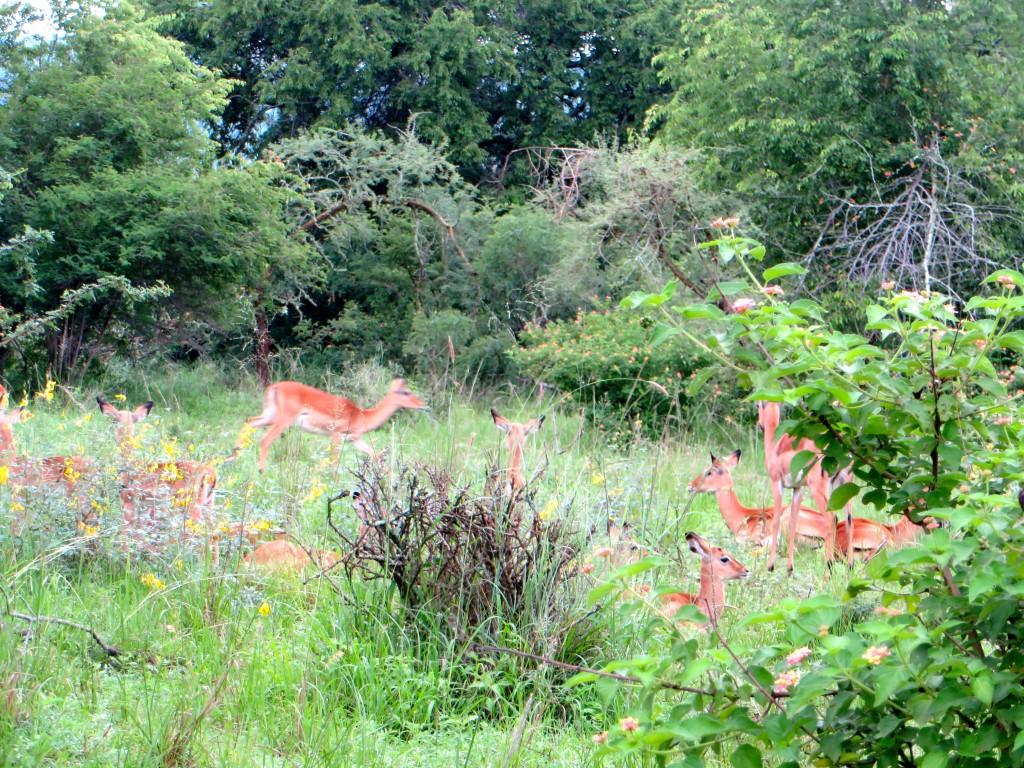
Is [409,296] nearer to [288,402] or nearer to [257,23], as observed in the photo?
[257,23]

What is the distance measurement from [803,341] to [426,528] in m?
1.95

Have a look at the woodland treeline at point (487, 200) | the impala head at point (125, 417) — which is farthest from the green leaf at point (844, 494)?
the woodland treeline at point (487, 200)

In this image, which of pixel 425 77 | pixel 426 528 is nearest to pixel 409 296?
pixel 425 77

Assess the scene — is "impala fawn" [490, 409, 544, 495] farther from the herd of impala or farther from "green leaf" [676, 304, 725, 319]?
"green leaf" [676, 304, 725, 319]

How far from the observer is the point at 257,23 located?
67.8 ft

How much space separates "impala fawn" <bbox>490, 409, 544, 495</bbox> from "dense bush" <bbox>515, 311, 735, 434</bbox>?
4302mm

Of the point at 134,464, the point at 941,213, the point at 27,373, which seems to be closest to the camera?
the point at 134,464

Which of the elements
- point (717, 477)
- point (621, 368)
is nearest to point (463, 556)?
point (717, 477)

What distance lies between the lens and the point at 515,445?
A: 17.8 feet

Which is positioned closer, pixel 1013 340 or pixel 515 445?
pixel 1013 340

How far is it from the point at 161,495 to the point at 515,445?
5.65 ft

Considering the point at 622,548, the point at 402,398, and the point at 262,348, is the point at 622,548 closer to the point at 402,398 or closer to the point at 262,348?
the point at 402,398

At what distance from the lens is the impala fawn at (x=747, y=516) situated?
5.54m

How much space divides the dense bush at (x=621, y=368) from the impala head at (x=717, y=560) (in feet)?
19.6
